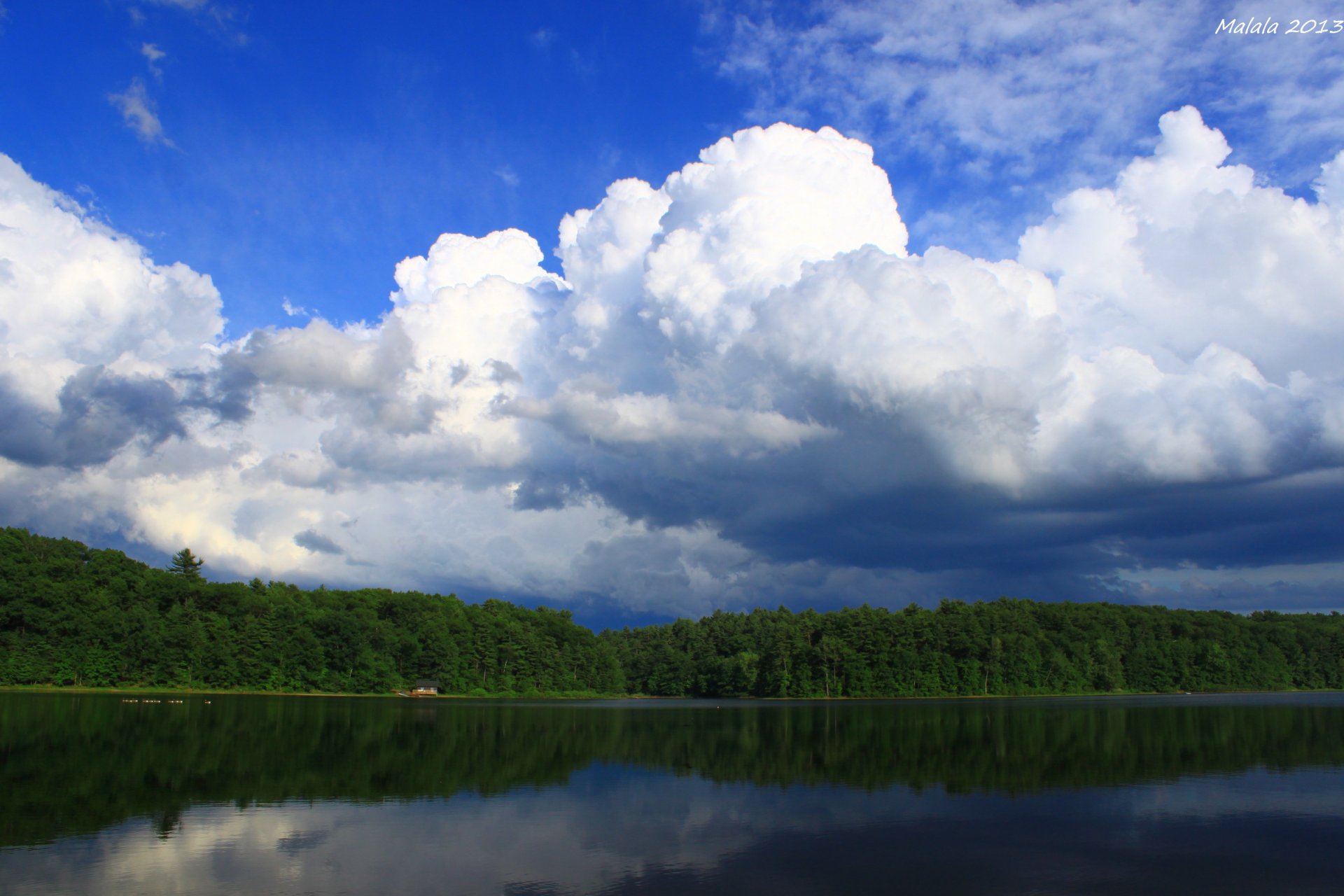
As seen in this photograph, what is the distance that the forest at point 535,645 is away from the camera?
118000 mm

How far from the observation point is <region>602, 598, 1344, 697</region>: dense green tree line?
15712cm

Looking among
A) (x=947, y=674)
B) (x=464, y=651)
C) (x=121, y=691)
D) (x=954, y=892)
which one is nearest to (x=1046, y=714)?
(x=947, y=674)

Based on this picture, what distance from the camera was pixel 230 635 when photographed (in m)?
128

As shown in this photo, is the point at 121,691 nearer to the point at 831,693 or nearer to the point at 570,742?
the point at 570,742

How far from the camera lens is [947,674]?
157m

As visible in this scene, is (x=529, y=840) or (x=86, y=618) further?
(x=86, y=618)

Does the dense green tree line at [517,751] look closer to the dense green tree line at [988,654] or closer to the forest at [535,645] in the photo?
the forest at [535,645]

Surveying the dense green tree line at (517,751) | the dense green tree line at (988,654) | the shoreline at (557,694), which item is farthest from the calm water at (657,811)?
the dense green tree line at (988,654)

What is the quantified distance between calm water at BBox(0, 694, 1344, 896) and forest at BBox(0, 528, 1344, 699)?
59729 mm

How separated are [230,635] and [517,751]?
3685 inches

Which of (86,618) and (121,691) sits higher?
(86,618)

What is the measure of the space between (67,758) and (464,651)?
4671 inches

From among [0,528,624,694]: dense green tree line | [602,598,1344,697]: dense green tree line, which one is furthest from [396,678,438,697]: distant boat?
[602,598,1344,697]: dense green tree line

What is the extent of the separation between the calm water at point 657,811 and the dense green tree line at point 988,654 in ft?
304
